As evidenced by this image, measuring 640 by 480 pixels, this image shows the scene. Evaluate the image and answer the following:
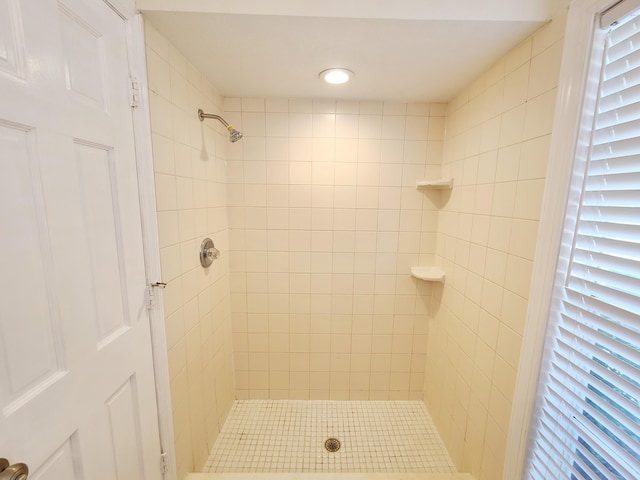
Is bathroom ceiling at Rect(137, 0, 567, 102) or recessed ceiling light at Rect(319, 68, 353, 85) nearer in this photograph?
bathroom ceiling at Rect(137, 0, 567, 102)

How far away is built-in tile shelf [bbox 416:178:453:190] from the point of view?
1.60m

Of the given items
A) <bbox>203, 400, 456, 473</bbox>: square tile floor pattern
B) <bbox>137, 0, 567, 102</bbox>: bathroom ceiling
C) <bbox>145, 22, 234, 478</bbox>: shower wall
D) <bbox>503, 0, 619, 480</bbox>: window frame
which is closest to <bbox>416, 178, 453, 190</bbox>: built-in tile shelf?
<bbox>137, 0, 567, 102</bbox>: bathroom ceiling

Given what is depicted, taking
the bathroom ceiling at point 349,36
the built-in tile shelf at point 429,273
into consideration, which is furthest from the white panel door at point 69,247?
the built-in tile shelf at point 429,273

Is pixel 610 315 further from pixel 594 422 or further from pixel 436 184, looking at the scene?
pixel 436 184

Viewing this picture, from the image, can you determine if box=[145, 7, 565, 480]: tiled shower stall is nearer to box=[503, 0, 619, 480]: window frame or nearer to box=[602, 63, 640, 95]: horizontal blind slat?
box=[503, 0, 619, 480]: window frame

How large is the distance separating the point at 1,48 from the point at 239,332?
1.78 metres

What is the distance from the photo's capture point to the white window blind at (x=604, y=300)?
2.14ft

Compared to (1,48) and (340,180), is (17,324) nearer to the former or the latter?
(1,48)

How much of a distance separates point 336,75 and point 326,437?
7.26 feet

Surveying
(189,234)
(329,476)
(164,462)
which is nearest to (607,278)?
(329,476)

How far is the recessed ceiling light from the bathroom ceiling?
0.03 metres

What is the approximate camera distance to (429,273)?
175 cm

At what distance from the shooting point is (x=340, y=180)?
5.80 feet

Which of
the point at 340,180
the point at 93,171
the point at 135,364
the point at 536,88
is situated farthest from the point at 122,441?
the point at 536,88
